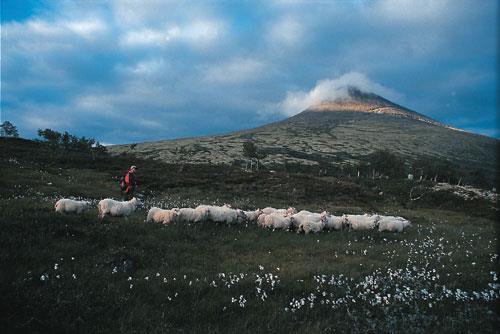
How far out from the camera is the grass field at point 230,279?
24.9ft

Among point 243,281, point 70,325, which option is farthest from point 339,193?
point 70,325

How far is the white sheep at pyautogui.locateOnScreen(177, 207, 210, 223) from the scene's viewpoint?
15100 millimetres

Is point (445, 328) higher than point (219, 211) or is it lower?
lower

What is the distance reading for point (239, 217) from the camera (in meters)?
16.4

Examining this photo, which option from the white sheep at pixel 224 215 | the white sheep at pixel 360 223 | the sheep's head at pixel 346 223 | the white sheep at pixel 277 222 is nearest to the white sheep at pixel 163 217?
the white sheep at pixel 224 215

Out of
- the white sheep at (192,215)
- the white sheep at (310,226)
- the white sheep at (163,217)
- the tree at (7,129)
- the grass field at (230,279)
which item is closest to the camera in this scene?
the grass field at (230,279)

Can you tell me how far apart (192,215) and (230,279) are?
5.98 metres

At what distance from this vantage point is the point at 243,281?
9609 millimetres

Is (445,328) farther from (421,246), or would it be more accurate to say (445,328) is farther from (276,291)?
(421,246)

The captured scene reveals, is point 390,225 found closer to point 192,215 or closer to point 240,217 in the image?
point 240,217

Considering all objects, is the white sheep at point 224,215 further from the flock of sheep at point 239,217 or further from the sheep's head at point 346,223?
the sheep's head at point 346,223

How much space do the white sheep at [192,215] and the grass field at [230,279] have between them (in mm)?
440

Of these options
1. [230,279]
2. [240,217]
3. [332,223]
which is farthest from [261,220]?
[230,279]

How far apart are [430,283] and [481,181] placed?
10278 centimetres
